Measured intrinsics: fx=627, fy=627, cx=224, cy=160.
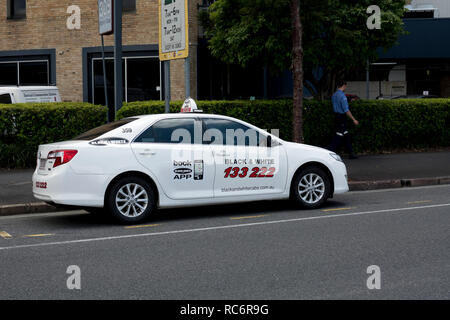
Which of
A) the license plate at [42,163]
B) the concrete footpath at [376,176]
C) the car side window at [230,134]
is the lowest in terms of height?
the concrete footpath at [376,176]

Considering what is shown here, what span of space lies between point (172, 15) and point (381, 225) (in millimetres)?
6025

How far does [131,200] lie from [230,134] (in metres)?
1.84

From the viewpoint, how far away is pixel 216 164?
9078 mm

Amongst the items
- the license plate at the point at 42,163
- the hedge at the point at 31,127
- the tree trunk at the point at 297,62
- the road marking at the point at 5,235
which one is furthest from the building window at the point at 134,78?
the road marking at the point at 5,235

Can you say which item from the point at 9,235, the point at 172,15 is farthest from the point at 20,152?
the point at 9,235

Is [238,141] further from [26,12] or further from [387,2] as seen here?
[26,12]

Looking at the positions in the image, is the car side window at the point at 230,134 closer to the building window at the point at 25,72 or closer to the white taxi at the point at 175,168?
the white taxi at the point at 175,168

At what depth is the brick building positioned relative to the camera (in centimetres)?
2050

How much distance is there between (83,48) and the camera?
68.9 feet

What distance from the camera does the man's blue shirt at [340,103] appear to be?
Answer: 1541cm

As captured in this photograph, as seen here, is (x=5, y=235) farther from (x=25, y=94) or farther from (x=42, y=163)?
(x=25, y=94)

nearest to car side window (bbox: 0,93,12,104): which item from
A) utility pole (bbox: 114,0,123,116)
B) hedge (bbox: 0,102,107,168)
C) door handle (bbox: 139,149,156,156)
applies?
hedge (bbox: 0,102,107,168)

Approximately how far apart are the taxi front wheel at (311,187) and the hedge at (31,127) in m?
6.68

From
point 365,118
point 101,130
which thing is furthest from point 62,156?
point 365,118
